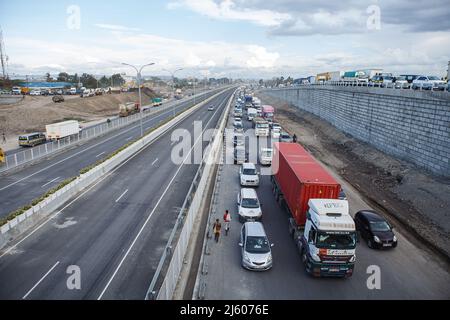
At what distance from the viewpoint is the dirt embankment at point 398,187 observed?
21703 millimetres

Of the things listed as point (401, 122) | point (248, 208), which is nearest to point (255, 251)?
point (248, 208)

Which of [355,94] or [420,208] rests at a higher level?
[355,94]

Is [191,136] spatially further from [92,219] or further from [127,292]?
[127,292]

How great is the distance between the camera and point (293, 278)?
15828 mm

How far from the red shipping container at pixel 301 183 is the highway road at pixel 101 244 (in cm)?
766

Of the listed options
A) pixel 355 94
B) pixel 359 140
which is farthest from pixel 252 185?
pixel 355 94

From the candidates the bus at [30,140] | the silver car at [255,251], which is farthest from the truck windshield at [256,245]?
the bus at [30,140]

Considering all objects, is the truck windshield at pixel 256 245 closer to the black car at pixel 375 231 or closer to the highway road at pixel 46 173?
the black car at pixel 375 231

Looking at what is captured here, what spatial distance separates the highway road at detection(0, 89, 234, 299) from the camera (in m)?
14.6

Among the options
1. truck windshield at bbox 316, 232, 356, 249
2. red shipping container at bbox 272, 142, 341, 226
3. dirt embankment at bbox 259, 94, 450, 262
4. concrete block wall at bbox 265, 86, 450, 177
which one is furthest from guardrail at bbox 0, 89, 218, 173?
concrete block wall at bbox 265, 86, 450, 177

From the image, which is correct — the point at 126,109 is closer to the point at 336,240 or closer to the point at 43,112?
the point at 43,112

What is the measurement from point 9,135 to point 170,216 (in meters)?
44.4

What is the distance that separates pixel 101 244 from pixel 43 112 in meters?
61.9

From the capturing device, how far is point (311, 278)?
15906mm
